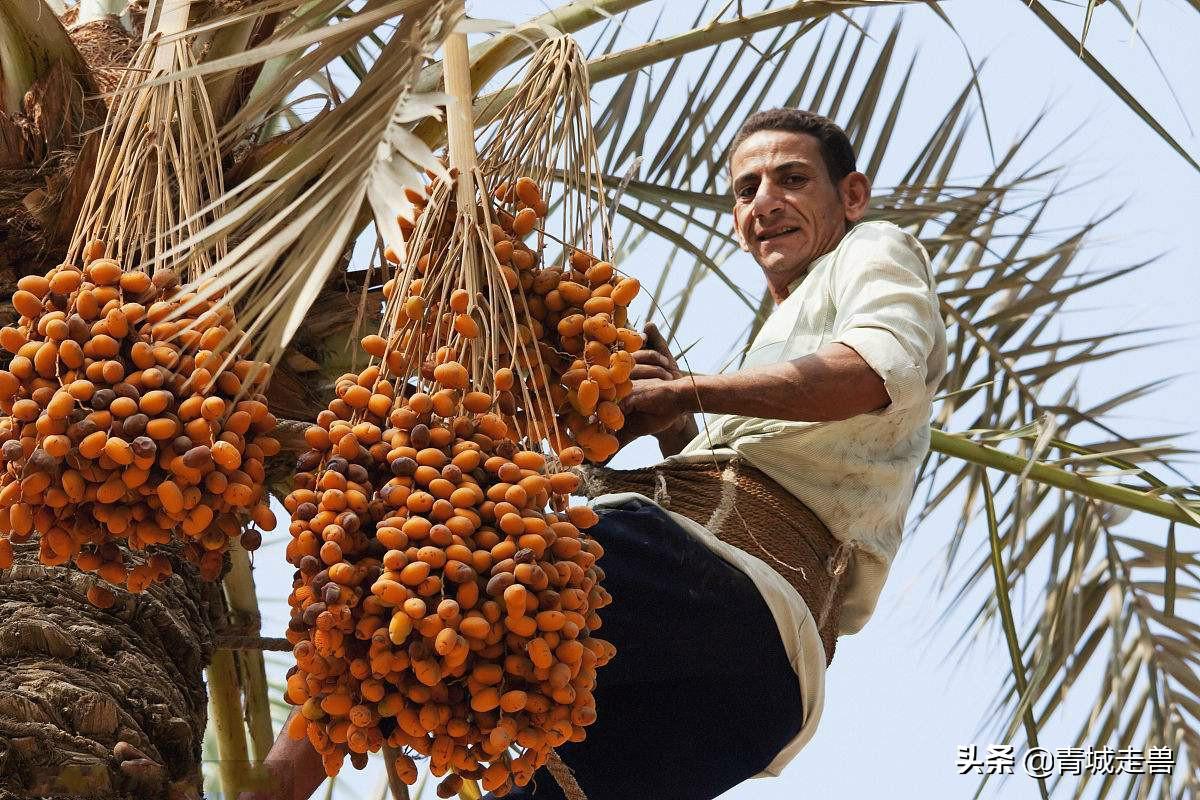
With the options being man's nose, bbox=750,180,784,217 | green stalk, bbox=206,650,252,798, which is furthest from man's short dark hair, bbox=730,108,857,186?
green stalk, bbox=206,650,252,798

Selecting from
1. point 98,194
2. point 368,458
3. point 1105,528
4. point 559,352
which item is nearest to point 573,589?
point 368,458

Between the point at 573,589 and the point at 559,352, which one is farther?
the point at 559,352

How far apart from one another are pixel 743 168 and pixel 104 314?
4.30ft

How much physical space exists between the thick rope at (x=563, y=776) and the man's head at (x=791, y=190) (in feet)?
3.34

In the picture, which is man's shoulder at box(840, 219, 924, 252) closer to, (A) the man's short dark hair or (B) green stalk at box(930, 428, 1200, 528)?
(A) the man's short dark hair

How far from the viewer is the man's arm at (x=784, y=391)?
1767 millimetres

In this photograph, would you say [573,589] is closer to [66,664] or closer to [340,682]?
[340,682]

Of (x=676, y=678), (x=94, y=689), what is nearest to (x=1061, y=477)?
(x=676, y=678)

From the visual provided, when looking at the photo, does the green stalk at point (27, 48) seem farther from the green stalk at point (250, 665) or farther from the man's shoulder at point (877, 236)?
the man's shoulder at point (877, 236)

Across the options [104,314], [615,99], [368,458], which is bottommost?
[368,458]

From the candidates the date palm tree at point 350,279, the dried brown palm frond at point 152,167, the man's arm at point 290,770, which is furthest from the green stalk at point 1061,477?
the dried brown palm frond at point 152,167

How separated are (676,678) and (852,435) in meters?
0.40

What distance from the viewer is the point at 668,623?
1.84m

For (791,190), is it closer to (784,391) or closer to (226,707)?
(784,391)
